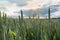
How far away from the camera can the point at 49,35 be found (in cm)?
222

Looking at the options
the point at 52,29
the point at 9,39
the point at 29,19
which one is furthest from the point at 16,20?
the point at 9,39

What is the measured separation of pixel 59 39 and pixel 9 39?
2.25 ft

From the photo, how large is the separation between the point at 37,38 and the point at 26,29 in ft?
1.10

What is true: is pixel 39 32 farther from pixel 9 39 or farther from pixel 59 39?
pixel 9 39

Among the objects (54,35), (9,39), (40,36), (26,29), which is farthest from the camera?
(26,29)

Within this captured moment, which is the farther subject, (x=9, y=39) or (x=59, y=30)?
(x=59, y=30)

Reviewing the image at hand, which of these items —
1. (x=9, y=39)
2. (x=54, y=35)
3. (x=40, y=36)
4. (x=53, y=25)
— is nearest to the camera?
(x=9, y=39)

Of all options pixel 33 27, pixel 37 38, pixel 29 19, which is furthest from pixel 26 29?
pixel 29 19

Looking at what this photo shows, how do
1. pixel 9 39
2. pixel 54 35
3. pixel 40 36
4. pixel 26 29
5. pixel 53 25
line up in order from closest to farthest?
pixel 9 39, pixel 40 36, pixel 54 35, pixel 26 29, pixel 53 25

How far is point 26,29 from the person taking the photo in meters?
2.41

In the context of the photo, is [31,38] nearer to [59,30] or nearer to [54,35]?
[54,35]

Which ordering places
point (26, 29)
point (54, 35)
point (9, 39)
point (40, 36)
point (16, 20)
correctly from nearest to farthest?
1. point (9, 39)
2. point (40, 36)
3. point (54, 35)
4. point (26, 29)
5. point (16, 20)

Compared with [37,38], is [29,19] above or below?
above

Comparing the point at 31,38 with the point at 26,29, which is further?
the point at 26,29
